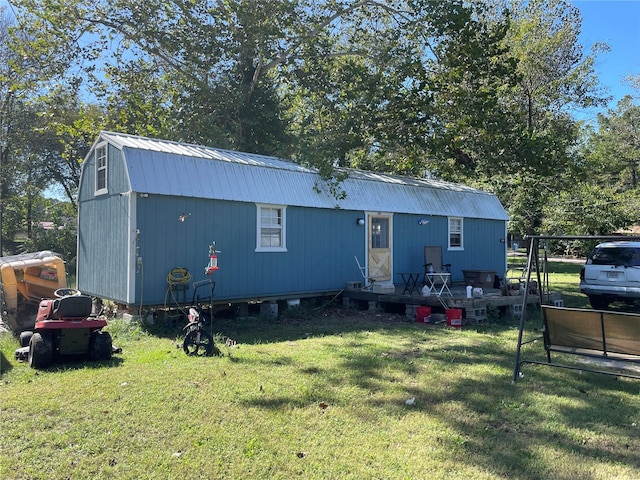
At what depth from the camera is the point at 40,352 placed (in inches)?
230

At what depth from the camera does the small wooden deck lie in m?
10.3

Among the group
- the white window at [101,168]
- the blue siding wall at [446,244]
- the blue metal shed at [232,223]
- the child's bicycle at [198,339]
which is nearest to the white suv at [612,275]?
the blue siding wall at [446,244]

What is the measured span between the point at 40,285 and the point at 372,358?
6385 mm

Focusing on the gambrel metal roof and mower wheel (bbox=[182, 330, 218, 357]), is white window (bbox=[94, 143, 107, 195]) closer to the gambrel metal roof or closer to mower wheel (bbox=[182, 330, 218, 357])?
the gambrel metal roof

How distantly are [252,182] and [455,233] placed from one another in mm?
7532

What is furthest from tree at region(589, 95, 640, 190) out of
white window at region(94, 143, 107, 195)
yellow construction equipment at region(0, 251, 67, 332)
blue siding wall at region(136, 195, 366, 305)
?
yellow construction equipment at region(0, 251, 67, 332)

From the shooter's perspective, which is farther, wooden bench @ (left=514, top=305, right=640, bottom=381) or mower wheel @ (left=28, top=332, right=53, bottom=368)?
mower wheel @ (left=28, top=332, right=53, bottom=368)

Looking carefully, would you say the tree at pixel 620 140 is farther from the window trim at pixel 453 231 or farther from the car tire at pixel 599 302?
the car tire at pixel 599 302

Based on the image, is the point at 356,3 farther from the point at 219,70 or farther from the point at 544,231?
the point at 544,231

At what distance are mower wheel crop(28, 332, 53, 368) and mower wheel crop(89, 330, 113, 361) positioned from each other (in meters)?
0.48

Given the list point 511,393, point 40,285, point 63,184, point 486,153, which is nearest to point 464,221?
point 486,153

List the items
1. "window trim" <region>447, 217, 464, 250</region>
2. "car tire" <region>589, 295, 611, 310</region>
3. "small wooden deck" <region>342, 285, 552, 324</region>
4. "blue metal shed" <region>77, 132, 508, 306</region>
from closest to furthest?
"blue metal shed" <region>77, 132, 508, 306</region>
"small wooden deck" <region>342, 285, 552, 324</region>
"car tire" <region>589, 295, 611, 310</region>
"window trim" <region>447, 217, 464, 250</region>

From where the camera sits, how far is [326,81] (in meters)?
15.8

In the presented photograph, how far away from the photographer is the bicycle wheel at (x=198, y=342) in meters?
6.74
